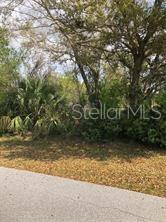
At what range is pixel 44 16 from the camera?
1306 cm

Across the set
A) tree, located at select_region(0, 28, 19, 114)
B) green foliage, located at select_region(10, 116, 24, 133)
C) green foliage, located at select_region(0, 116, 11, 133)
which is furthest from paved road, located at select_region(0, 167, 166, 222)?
tree, located at select_region(0, 28, 19, 114)

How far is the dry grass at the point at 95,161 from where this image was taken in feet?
26.8

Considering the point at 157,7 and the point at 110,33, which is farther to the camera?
the point at 110,33

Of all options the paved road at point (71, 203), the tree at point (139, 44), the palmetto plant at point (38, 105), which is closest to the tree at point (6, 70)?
the palmetto plant at point (38, 105)

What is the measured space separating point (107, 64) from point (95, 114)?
2.02 meters

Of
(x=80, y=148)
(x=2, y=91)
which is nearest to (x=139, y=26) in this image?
(x=80, y=148)

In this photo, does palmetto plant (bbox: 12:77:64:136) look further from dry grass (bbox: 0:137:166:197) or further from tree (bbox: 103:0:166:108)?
tree (bbox: 103:0:166:108)

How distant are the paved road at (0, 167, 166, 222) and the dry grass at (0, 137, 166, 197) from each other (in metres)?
0.58

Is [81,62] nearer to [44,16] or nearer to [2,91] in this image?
[44,16]

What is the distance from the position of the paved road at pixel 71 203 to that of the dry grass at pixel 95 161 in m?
0.58

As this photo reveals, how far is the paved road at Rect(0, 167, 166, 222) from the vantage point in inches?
231

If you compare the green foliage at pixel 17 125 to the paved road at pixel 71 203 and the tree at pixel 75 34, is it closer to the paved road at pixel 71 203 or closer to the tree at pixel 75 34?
the tree at pixel 75 34

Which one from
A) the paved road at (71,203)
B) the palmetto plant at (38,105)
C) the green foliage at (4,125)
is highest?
the palmetto plant at (38,105)

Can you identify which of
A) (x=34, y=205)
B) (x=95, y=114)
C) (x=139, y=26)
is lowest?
(x=34, y=205)
